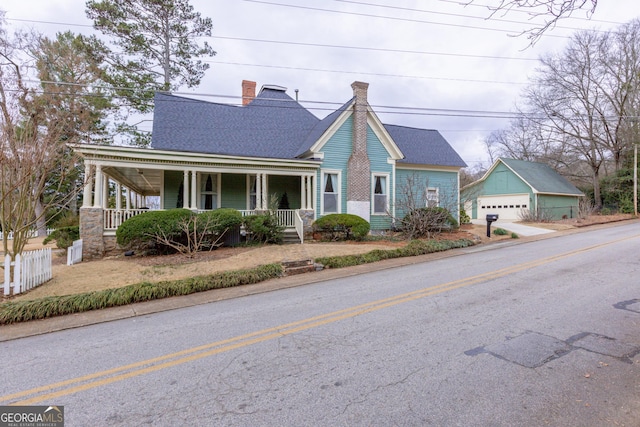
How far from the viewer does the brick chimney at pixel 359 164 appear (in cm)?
1587

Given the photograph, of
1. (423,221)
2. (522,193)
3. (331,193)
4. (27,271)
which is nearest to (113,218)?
(27,271)

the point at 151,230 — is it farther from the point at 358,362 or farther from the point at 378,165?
→ the point at 378,165

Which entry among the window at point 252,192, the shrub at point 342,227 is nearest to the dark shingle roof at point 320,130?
the window at point 252,192

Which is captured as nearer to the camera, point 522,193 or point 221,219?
point 221,219

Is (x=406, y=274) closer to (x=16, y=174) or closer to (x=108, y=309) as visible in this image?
(x=108, y=309)

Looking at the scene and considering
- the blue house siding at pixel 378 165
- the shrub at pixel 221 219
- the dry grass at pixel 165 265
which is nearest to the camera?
the dry grass at pixel 165 265

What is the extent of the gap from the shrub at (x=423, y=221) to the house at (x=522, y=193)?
1091cm

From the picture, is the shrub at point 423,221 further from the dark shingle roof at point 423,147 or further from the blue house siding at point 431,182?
the dark shingle roof at point 423,147

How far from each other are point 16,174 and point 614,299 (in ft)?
39.6

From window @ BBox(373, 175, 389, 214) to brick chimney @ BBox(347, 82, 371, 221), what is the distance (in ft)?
3.19

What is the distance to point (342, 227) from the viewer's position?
14430mm

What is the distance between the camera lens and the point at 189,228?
11.6 metres

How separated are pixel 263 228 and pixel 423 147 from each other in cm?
1187

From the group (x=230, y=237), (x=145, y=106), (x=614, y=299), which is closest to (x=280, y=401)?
(x=614, y=299)
